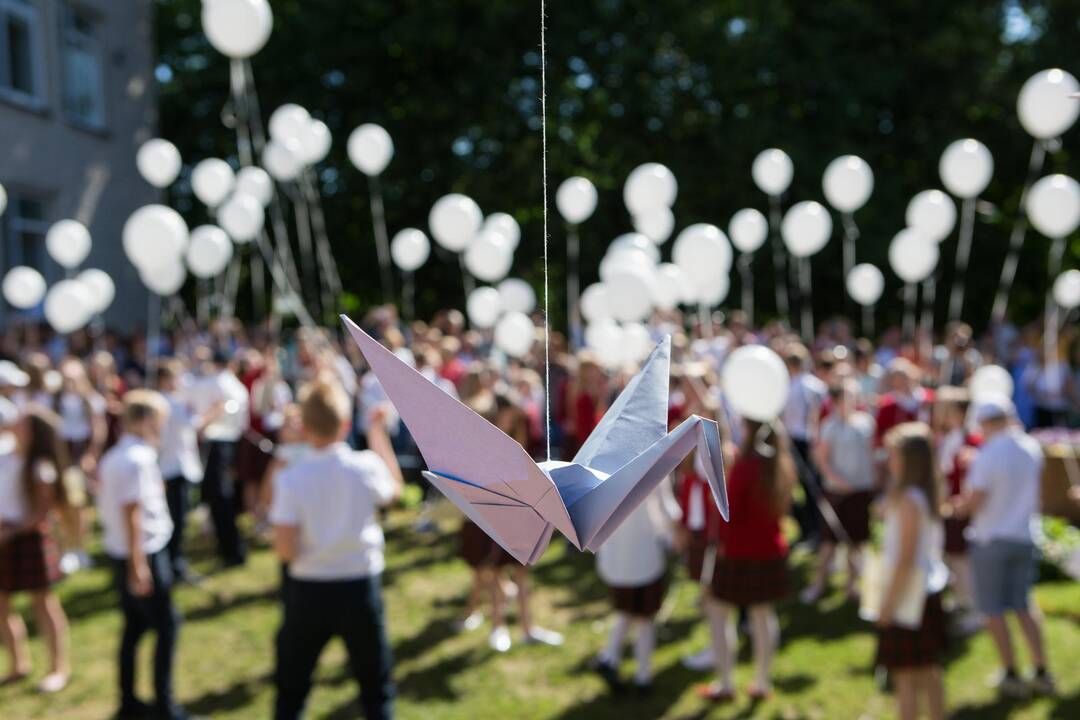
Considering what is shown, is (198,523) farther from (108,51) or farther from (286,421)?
(108,51)

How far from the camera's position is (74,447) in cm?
748

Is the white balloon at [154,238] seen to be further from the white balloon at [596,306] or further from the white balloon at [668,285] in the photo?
the white balloon at [668,285]

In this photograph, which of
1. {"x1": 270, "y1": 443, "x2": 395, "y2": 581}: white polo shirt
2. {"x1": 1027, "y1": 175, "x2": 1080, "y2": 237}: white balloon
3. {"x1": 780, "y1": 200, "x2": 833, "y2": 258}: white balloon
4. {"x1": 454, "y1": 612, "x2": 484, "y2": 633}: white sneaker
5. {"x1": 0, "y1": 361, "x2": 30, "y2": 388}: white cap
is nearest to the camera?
{"x1": 270, "y1": 443, "x2": 395, "y2": 581}: white polo shirt

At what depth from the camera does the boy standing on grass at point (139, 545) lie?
163 inches

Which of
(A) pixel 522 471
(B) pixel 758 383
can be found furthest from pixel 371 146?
(A) pixel 522 471

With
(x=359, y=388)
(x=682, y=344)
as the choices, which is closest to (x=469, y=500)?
(x=682, y=344)

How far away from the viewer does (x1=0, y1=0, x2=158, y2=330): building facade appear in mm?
12859

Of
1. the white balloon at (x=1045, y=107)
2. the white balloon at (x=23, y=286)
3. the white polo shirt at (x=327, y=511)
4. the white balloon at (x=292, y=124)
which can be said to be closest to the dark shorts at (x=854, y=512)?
the white balloon at (x=1045, y=107)

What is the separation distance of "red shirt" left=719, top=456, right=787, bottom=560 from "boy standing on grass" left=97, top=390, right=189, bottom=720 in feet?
9.09

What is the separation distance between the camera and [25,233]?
43.3 feet

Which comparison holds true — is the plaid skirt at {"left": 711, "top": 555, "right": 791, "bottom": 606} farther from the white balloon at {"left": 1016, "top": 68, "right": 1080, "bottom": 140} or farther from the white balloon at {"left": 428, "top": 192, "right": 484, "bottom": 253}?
the white balloon at {"left": 428, "top": 192, "right": 484, "bottom": 253}

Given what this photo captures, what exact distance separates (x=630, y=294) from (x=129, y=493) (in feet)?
9.32

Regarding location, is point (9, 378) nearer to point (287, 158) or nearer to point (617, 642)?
point (287, 158)

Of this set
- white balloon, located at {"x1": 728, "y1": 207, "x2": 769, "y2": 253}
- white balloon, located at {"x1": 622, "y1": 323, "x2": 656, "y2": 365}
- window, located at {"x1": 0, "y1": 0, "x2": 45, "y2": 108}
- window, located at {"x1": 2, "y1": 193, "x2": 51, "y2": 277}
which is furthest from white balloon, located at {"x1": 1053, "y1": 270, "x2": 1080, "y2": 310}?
window, located at {"x1": 0, "y1": 0, "x2": 45, "y2": 108}
